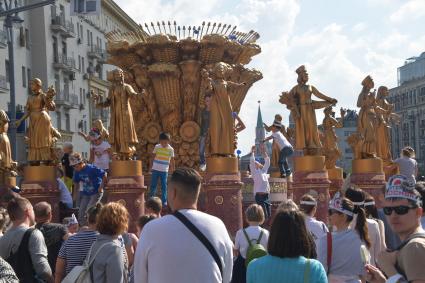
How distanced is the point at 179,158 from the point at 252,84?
123 inches

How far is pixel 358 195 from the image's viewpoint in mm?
8617

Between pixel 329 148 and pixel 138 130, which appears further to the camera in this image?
pixel 329 148

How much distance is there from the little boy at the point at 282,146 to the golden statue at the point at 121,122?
4014 mm

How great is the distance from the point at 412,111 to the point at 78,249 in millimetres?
109316

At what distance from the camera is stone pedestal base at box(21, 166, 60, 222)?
17531 mm

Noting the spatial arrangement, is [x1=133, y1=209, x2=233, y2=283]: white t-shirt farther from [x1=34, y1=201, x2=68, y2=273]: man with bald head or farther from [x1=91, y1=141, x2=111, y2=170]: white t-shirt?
[x1=91, y1=141, x2=111, y2=170]: white t-shirt

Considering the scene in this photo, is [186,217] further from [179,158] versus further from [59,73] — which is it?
[59,73]

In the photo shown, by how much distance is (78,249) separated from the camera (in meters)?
7.86

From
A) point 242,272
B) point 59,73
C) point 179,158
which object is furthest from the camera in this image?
point 59,73

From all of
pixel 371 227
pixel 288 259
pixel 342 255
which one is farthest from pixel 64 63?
pixel 288 259

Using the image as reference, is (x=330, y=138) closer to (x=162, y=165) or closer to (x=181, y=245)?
(x=162, y=165)

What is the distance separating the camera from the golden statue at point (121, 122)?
1711 centimetres

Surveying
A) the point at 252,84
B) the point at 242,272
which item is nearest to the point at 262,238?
the point at 242,272

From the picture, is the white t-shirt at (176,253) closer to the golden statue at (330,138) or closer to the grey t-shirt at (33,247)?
the grey t-shirt at (33,247)
